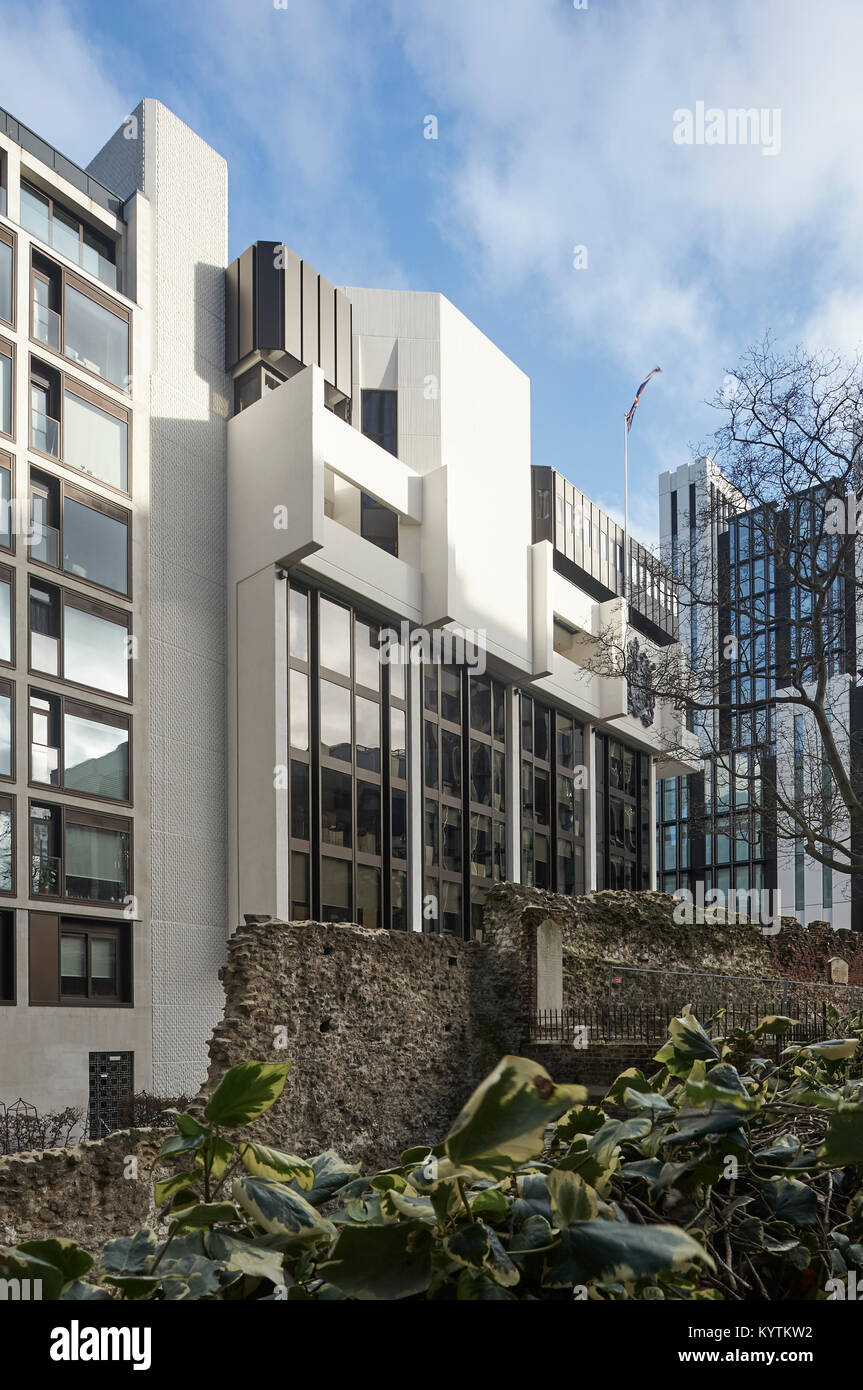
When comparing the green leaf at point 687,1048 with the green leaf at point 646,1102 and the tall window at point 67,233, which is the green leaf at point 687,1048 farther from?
the tall window at point 67,233

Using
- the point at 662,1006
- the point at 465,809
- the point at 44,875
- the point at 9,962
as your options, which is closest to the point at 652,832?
the point at 465,809

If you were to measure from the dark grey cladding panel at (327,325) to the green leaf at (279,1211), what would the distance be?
114 feet

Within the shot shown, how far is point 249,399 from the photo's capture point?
111 ft

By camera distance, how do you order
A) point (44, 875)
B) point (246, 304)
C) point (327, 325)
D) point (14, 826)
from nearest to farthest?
point (14, 826) < point (44, 875) < point (246, 304) < point (327, 325)

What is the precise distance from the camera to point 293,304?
3341 centimetres

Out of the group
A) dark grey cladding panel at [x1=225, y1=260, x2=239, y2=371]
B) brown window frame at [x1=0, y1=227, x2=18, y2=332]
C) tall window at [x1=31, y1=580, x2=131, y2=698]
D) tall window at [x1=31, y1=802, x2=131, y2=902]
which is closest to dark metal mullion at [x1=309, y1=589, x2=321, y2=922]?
tall window at [x1=31, y1=802, x2=131, y2=902]

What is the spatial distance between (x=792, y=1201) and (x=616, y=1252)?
1.92ft

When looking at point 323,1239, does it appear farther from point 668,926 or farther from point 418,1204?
point 668,926

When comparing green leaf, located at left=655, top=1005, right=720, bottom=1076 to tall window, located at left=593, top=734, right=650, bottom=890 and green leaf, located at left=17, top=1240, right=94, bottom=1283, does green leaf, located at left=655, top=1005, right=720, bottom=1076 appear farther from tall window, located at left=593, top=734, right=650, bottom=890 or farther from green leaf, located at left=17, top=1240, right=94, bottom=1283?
tall window, located at left=593, top=734, right=650, bottom=890

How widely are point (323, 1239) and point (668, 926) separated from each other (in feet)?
89.1

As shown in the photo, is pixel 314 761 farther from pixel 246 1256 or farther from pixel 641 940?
pixel 246 1256

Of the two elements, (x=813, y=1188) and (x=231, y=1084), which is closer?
(x=231, y=1084)

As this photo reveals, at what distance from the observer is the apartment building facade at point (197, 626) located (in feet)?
89.4

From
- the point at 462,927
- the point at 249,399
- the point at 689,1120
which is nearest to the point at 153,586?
the point at 249,399
